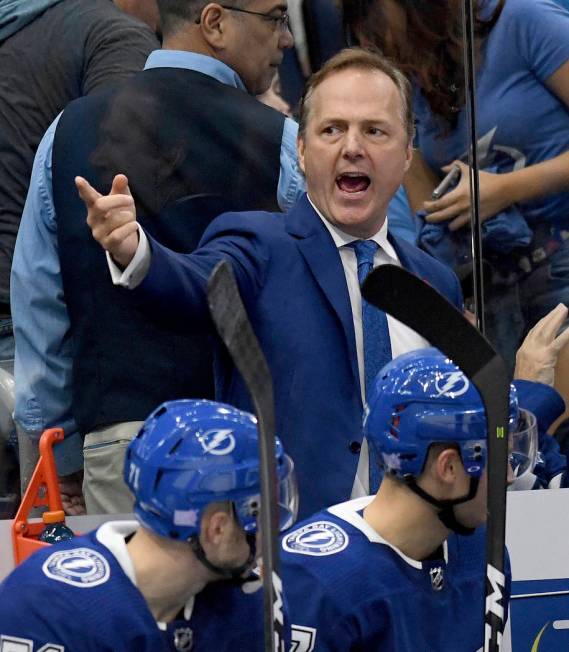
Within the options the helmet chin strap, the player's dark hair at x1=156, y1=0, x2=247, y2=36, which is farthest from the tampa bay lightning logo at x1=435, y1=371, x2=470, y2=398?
the player's dark hair at x1=156, y1=0, x2=247, y2=36

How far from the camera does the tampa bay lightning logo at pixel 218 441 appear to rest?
2184 mm

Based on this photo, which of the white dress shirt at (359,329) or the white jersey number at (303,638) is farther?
the white dress shirt at (359,329)

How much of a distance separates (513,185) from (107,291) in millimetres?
986

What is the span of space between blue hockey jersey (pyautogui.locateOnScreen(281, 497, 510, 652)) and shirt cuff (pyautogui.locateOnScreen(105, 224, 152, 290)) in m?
0.51

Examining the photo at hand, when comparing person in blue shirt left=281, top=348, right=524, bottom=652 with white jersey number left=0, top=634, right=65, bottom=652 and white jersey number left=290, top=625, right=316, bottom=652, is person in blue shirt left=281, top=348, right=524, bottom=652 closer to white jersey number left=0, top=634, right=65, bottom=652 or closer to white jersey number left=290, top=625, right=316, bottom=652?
white jersey number left=290, top=625, right=316, bottom=652

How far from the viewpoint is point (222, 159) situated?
134 inches

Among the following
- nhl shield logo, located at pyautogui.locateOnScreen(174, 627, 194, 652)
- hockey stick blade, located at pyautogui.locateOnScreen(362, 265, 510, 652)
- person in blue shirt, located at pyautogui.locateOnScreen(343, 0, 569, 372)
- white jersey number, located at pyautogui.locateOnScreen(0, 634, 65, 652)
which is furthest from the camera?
person in blue shirt, located at pyautogui.locateOnScreen(343, 0, 569, 372)

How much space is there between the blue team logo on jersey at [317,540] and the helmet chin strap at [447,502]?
13 centimetres

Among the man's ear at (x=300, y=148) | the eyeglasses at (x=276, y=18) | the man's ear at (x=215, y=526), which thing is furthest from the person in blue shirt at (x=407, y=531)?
the eyeglasses at (x=276, y=18)

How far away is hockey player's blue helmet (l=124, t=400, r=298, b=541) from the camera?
2174 mm

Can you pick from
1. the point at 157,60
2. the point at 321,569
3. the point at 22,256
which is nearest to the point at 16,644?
the point at 321,569

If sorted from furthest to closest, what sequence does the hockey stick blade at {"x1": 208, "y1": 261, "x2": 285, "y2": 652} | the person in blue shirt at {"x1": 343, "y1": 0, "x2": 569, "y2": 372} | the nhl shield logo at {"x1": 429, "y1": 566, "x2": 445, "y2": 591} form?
1. the person in blue shirt at {"x1": 343, "y1": 0, "x2": 569, "y2": 372}
2. the nhl shield logo at {"x1": 429, "y1": 566, "x2": 445, "y2": 591}
3. the hockey stick blade at {"x1": 208, "y1": 261, "x2": 285, "y2": 652}

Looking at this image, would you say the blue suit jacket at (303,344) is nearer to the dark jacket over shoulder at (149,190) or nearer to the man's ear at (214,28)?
the dark jacket over shoulder at (149,190)

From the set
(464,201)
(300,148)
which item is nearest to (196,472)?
(300,148)
